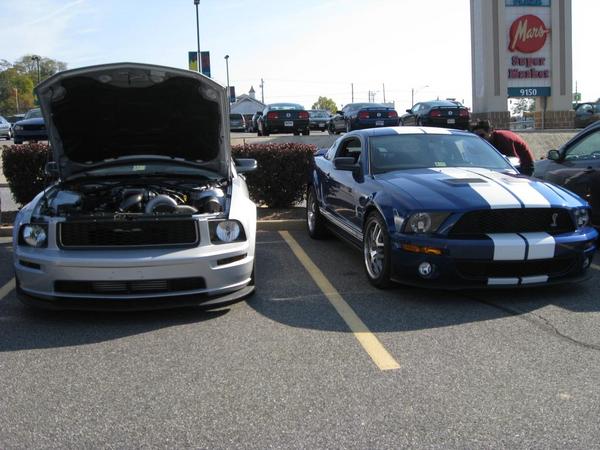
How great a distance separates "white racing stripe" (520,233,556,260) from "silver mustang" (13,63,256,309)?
7.41 ft

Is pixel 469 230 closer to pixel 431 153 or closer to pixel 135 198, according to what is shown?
pixel 431 153

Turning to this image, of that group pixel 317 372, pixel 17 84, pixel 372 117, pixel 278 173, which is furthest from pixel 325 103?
pixel 317 372

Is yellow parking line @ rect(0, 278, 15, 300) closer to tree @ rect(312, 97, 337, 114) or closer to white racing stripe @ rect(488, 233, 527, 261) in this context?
white racing stripe @ rect(488, 233, 527, 261)

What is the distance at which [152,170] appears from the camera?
20.1 ft

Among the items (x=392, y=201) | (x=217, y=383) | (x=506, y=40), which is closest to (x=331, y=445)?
(x=217, y=383)

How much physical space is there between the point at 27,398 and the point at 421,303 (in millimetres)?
3085

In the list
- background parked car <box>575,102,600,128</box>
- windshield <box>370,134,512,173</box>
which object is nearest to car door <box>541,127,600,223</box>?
windshield <box>370,134,512,173</box>

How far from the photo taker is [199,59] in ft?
90.1

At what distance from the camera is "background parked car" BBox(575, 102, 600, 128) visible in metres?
27.3

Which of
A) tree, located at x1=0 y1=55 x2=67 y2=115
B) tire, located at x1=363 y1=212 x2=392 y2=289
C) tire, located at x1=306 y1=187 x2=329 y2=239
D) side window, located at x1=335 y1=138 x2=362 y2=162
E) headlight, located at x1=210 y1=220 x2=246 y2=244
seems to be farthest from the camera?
tree, located at x1=0 y1=55 x2=67 y2=115

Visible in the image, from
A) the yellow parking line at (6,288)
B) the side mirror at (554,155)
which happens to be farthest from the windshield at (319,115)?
the yellow parking line at (6,288)

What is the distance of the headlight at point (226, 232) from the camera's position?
481cm

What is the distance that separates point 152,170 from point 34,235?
63.6 inches

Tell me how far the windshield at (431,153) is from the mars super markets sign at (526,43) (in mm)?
23410
